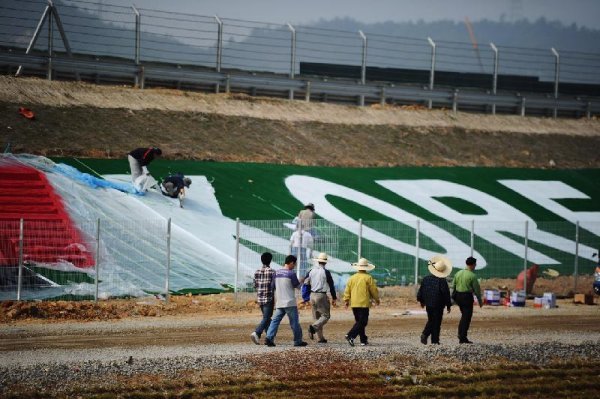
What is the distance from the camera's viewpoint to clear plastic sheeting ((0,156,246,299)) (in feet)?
80.6

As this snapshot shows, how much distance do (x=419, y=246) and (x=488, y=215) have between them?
275 inches

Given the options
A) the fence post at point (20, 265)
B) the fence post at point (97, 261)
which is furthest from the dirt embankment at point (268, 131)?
the fence post at point (20, 265)

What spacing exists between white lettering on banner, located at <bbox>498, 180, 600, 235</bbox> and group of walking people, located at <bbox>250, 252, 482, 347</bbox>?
18.4 meters

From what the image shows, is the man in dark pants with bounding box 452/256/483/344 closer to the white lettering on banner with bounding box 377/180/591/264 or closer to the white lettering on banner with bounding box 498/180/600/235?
the white lettering on banner with bounding box 377/180/591/264

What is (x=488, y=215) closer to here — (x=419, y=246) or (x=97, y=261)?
(x=419, y=246)

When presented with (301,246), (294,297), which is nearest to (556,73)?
(301,246)

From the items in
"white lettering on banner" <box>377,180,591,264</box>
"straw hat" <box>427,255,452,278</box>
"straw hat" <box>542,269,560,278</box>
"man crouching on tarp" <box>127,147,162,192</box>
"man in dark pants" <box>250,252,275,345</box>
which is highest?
"man crouching on tarp" <box>127,147,162,192</box>

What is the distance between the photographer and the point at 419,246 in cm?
2986

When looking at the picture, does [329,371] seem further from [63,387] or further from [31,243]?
[31,243]

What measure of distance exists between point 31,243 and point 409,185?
1711cm

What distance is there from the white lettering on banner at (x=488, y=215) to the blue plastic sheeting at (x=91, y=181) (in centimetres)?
1038

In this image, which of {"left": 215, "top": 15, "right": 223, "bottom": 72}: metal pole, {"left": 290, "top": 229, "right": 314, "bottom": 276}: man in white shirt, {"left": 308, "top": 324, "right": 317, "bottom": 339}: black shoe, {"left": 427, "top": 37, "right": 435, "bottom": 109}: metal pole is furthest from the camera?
{"left": 427, "top": 37, "right": 435, "bottom": 109}: metal pole

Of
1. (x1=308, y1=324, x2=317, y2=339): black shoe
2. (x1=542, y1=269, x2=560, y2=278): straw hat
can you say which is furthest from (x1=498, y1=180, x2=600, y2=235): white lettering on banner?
(x1=308, y1=324, x2=317, y2=339): black shoe

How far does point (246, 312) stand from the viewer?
84.7 ft
